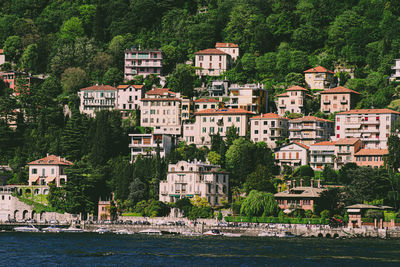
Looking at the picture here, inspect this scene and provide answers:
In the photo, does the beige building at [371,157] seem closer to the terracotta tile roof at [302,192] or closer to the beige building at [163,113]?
the terracotta tile roof at [302,192]

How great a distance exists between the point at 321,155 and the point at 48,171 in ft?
135

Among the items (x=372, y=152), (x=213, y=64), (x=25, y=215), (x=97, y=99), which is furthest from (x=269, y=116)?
(x=25, y=215)

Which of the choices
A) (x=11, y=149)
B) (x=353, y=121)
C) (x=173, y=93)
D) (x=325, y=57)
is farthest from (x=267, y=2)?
(x=11, y=149)

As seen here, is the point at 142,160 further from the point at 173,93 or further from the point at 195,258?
the point at 195,258

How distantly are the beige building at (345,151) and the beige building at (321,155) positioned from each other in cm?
73

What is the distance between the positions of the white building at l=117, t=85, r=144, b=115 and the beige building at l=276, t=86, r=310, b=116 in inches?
969

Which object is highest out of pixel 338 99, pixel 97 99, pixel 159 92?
pixel 159 92

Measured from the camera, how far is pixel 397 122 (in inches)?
5123

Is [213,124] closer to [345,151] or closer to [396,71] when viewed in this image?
[345,151]

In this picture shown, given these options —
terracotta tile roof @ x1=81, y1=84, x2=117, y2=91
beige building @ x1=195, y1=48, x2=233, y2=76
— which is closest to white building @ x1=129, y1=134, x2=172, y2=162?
terracotta tile roof @ x1=81, y1=84, x2=117, y2=91

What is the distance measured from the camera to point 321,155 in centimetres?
13138

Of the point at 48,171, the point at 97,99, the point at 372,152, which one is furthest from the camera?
the point at 97,99

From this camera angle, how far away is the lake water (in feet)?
291

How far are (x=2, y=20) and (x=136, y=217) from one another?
3528 inches
